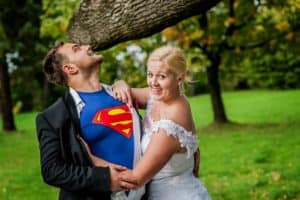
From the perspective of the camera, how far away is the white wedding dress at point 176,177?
3498 millimetres

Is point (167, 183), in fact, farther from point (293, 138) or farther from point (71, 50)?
point (293, 138)

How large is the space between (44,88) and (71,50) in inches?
1177

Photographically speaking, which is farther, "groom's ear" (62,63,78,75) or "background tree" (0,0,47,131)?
"background tree" (0,0,47,131)

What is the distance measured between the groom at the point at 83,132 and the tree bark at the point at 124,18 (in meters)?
1.45

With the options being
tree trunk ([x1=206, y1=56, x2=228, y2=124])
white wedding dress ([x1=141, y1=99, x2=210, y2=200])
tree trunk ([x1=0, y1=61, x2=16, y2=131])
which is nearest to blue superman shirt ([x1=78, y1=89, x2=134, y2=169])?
white wedding dress ([x1=141, y1=99, x2=210, y2=200])

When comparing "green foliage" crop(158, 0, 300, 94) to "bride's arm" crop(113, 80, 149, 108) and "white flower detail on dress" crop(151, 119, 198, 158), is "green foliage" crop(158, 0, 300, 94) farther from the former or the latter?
"white flower detail on dress" crop(151, 119, 198, 158)

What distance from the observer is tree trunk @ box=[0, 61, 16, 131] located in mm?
23672

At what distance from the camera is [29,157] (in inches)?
599

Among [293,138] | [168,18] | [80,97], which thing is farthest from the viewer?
[293,138]

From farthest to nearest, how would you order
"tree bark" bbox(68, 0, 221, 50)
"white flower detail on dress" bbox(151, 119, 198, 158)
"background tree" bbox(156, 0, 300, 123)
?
1. "background tree" bbox(156, 0, 300, 123)
2. "tree bark" bbox(68, 0, 221, 50)
3. "white flower detail on dress" bbox(151, 119, 198, 158)

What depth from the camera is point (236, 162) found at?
11.8 metres

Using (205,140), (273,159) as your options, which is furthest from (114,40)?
(205,140)

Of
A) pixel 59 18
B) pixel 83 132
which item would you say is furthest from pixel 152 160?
pixel 59 18

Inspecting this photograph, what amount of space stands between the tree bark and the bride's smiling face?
161 cm
